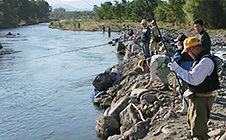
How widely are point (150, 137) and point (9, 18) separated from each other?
210 ft

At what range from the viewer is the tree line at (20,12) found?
6151cm

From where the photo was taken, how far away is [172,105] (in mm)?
5582

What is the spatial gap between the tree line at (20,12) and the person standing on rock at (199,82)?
6008 centimetres

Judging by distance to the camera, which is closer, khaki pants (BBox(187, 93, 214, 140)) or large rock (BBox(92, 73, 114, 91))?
khaki pants (BBox(187, 93, 214, 140))

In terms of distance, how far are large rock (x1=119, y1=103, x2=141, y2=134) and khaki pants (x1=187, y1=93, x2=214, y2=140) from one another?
2.59 metres

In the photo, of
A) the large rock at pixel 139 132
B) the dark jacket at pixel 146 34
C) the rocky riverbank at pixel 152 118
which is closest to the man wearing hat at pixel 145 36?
the dark jacket at pixel 146 34

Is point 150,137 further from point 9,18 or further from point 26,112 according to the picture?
point 9,18

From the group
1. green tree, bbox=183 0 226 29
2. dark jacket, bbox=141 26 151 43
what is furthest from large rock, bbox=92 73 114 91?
green tree, bbox=183 0 226 29

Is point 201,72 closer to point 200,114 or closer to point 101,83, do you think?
point 200,114

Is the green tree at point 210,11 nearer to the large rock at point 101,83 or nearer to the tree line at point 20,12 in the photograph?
the large rock at point 101,83

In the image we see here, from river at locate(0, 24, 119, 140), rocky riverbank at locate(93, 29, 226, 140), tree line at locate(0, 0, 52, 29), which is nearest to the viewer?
rocky riverbank at locate(93, 29, 226, 140)

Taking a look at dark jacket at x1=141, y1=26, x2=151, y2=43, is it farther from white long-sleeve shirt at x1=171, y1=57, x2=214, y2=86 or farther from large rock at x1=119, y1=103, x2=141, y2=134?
white long-sleeve shirt at x1=171, y1=57, x2=214, y2=86

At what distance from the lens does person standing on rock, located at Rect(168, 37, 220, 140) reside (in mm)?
3102

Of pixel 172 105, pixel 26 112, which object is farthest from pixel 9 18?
pixel 172 105
